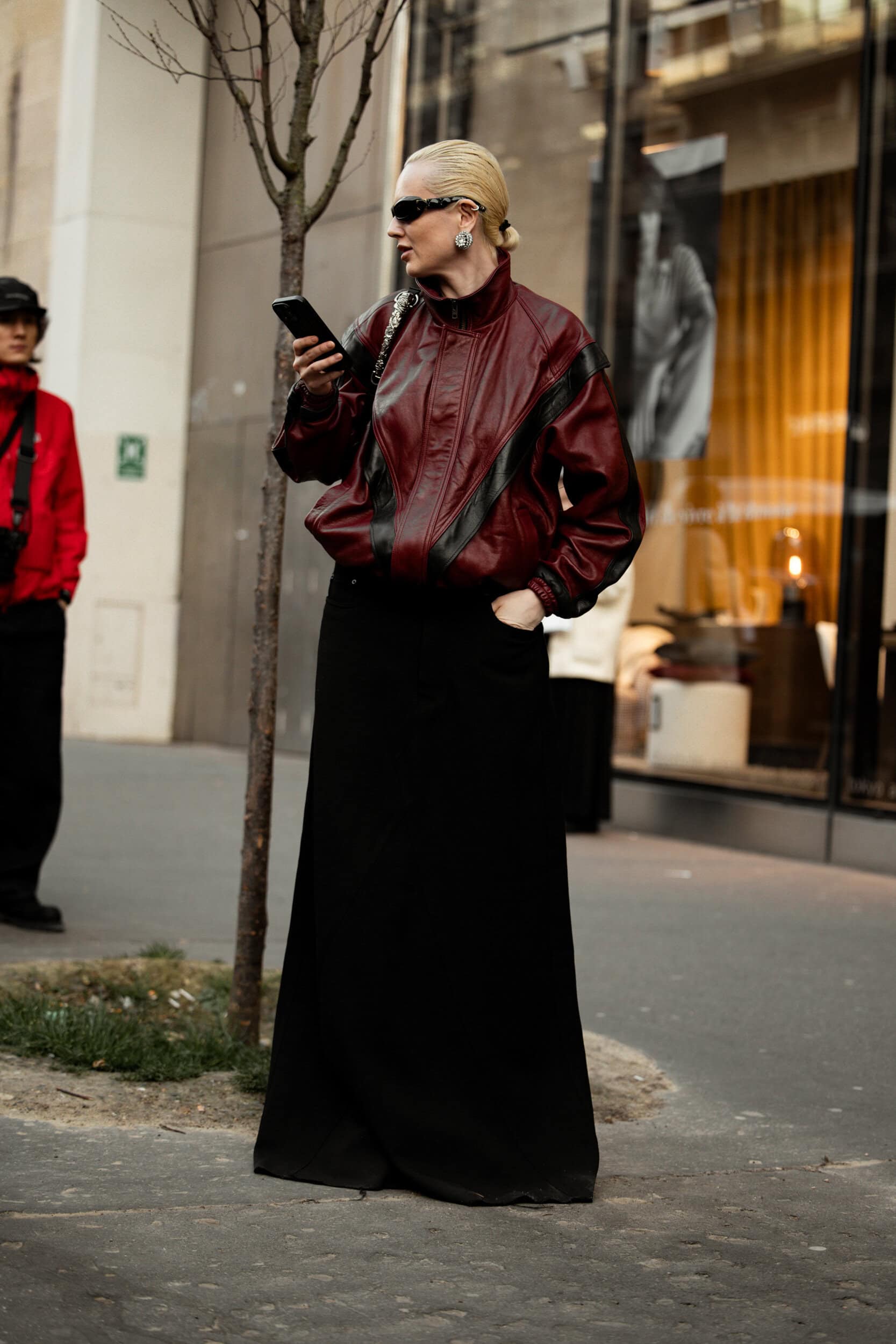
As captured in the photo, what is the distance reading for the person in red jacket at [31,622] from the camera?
243 inches

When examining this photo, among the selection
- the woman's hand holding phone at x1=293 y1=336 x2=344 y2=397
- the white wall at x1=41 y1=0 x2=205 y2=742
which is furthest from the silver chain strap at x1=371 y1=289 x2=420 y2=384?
the white wall at x1=41 y1=0 x2=205 y2=742

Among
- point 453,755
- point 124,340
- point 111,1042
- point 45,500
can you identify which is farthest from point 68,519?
point 124,340

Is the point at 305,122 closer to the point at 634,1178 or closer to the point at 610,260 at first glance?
the point at 634,1178

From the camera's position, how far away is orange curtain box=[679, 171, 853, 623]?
9688 millimetres

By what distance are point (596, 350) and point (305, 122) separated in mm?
1551

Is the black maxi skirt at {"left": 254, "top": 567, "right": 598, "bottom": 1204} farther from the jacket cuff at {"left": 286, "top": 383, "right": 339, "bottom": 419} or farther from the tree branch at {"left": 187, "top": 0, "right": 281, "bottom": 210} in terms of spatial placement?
the tree branch at {"left": 187, "top": 0, "right": 281, "bottom": 210}

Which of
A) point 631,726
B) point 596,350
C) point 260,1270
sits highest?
point 596,350

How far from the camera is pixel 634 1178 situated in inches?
146

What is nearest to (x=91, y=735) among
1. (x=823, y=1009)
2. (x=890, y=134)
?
(x=890, y=134)

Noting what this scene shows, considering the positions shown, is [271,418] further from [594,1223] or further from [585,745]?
[585,745]

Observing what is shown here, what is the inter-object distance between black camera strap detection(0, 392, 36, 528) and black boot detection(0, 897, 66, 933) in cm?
133

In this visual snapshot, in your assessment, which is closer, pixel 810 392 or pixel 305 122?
pixel 305 122

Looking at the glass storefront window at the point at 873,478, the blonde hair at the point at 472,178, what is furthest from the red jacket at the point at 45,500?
the glass storefront window at the point at 873,478

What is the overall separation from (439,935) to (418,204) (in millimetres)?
1464
